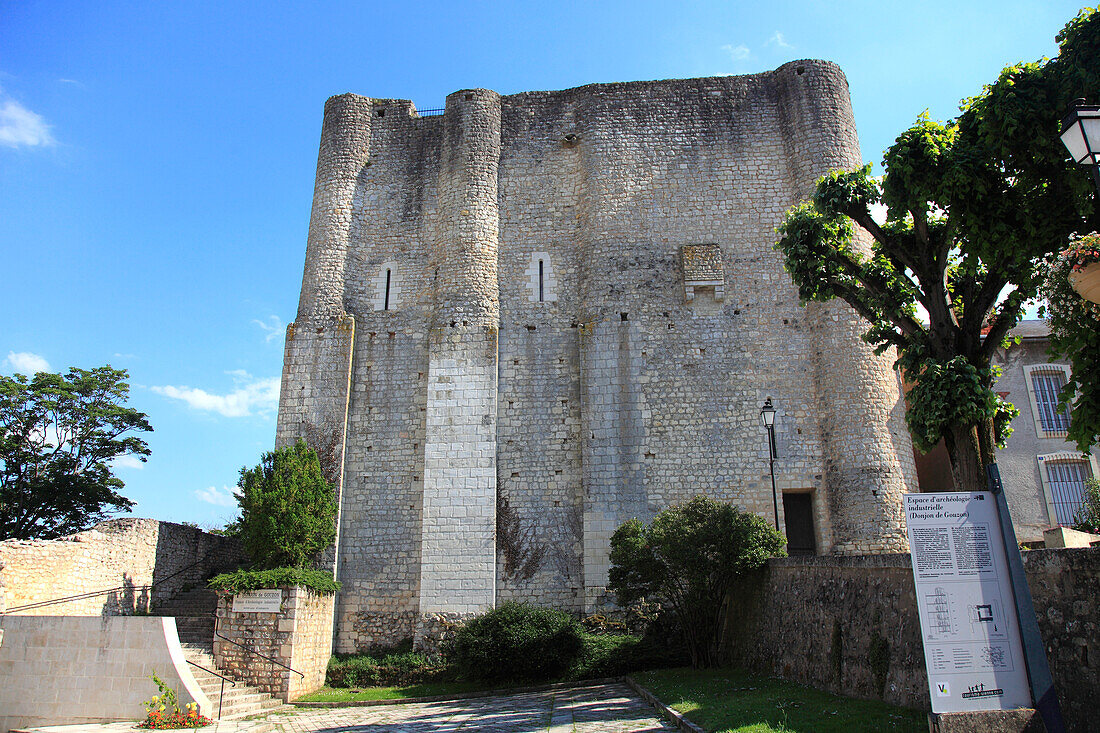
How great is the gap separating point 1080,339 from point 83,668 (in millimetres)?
15334

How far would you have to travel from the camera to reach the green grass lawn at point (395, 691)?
13.5 m

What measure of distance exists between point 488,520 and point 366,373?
515 centimetres

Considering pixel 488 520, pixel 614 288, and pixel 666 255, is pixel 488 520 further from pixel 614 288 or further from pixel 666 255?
pixel 666 255

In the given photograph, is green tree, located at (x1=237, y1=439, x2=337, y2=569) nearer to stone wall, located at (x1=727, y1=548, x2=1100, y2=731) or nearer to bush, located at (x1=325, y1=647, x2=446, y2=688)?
bush, located at (x1=325, y1=647, x2=446, y2=688)

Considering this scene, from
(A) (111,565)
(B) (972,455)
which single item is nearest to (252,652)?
(A) (111,565)

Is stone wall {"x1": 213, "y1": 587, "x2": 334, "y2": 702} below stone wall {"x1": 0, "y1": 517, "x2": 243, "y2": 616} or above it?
below

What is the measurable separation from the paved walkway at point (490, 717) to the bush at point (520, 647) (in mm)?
726

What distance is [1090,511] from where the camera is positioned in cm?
1507

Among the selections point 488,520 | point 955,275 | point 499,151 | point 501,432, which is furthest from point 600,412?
point 955,275

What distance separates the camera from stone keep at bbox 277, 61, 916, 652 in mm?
16172

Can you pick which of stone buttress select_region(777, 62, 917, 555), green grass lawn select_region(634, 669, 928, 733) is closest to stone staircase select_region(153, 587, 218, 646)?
green grass lawn select_region(634, 669, 928, 733)

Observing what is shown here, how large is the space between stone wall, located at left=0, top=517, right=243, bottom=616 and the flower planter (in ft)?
54.9

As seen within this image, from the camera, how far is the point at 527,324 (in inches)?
716

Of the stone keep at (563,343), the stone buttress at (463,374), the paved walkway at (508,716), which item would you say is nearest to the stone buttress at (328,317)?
the stone keep at (563,343)
